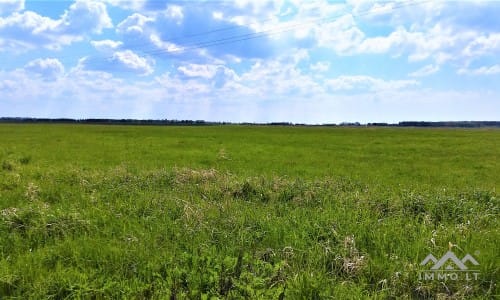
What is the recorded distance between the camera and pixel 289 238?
5.75 m

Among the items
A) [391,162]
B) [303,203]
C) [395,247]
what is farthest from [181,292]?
[391,162]

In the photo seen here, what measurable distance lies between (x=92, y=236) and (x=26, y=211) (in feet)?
6.07

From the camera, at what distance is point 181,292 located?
430 centimetres

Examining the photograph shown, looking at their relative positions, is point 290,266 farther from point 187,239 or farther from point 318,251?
point 187,239

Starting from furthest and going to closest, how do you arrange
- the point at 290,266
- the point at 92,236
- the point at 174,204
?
the point at 174,204 < the point at 92,236 < the point at 290,266

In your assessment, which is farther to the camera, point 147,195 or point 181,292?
point 147,195

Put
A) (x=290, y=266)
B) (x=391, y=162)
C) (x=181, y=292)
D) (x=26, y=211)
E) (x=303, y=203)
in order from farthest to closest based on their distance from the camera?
(x=391, y=162)
(x=303, y=203)
(x=26, y=211)
(x=290, y=266)
(x=181, y=292)

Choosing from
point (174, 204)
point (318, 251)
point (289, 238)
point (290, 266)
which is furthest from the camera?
point (174, 204)

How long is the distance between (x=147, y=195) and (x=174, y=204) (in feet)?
4.42

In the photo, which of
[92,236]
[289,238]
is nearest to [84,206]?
[92,236]

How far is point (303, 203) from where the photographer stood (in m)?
8.34

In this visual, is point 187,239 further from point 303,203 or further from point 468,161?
point 468,161

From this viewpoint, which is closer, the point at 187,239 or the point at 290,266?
the point at 290,266

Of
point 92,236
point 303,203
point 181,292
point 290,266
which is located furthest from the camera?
point 303,203
